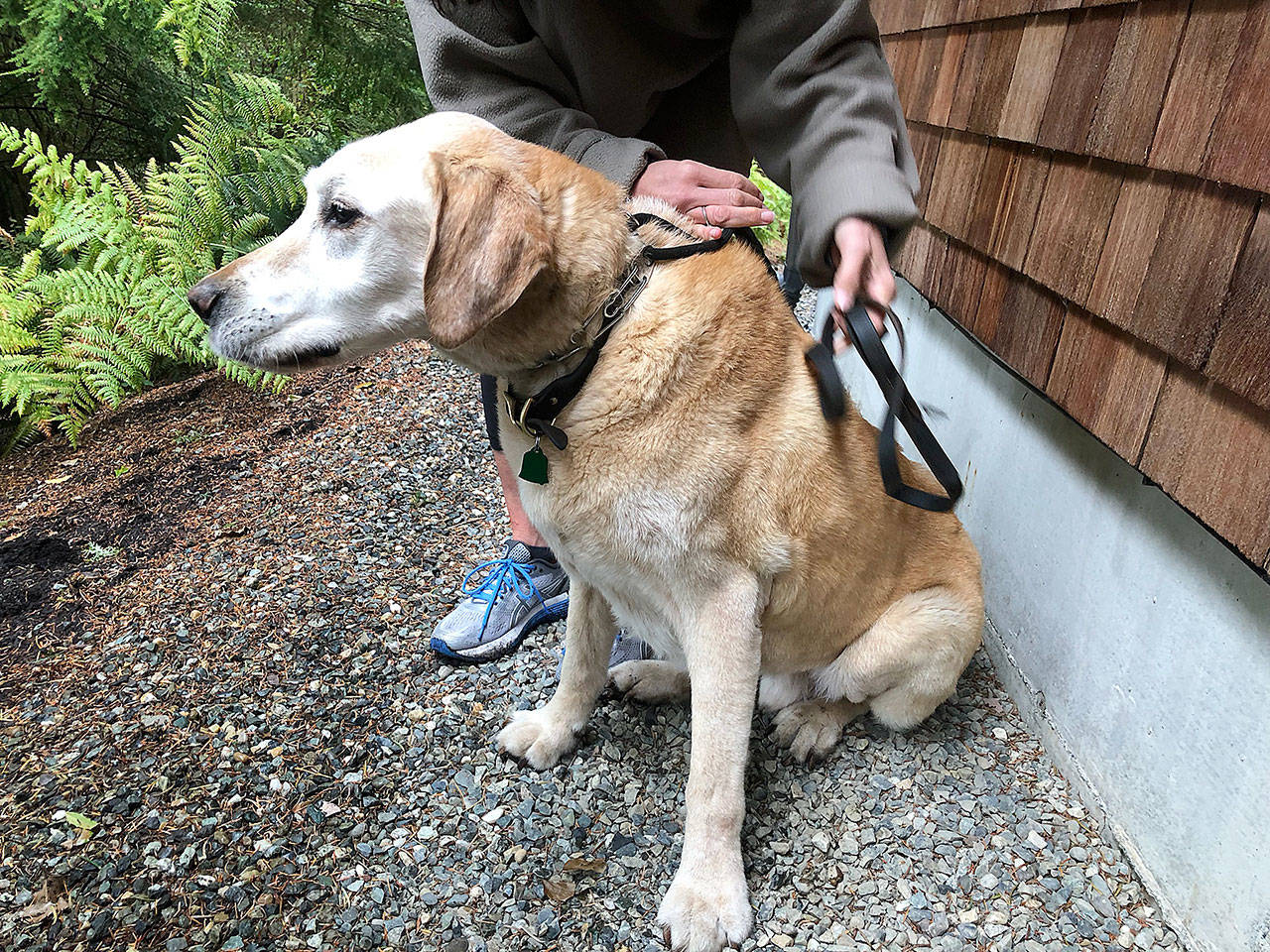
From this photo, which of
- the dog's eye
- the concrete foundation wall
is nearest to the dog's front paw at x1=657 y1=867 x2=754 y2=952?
the concrete foundation wall

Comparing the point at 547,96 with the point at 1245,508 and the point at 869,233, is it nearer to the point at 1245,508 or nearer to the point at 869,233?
the point at 869,233

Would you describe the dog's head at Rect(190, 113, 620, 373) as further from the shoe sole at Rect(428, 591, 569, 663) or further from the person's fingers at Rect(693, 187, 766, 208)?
the shoe sole at Rect(428, 591, 569, 663)

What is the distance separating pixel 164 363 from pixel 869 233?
4.31m

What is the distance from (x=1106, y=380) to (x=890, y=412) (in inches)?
29.8

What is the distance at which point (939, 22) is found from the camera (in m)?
3.46

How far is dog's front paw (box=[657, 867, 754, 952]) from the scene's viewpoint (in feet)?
6.13

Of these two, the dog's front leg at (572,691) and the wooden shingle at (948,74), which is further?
the wooden shingle at (948,74)

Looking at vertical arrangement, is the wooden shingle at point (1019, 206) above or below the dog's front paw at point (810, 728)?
above

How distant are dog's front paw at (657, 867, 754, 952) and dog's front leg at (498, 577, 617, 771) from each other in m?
0.57

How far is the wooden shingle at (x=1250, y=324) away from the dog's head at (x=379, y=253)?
135 cm

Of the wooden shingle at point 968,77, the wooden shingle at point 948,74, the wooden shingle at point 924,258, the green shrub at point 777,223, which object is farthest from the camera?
the green shrub at point 777,223

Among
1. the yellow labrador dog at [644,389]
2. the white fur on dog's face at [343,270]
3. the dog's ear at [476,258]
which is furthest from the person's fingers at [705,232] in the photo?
the white fur on dog's face at [343,270]

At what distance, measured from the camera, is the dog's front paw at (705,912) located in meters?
1.87

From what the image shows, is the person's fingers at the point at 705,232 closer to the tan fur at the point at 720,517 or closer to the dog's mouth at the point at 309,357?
the tan fur at the point at 720,517
